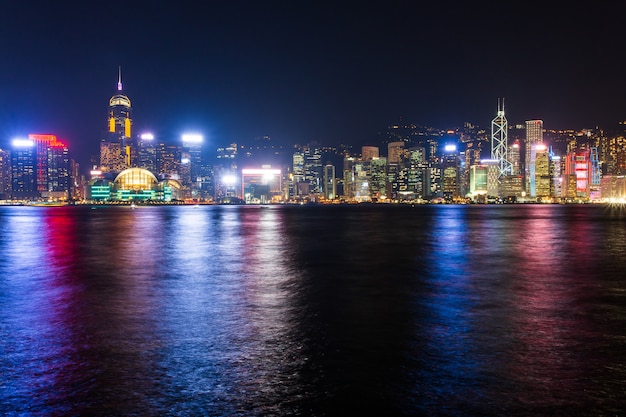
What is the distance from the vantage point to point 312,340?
12.7 m

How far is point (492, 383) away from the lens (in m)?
9.62

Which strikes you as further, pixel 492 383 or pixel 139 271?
pixel 139 271

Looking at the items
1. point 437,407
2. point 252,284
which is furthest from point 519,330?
point 252,284

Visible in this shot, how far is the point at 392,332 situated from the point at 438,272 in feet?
44.7

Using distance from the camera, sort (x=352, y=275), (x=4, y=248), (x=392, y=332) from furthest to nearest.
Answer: (x=4, y=248) < (x=352, y=275) < (x=392, y=332)

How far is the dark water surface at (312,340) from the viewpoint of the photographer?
8.84m

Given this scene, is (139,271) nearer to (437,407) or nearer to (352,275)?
(352,275)

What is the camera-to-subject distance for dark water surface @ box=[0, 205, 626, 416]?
8.84 meters

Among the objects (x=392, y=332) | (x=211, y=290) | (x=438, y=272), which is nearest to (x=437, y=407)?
(x=392, y=332)

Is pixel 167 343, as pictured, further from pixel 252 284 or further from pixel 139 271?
pixel 139 271

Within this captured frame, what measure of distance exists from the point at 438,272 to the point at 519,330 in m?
12.8

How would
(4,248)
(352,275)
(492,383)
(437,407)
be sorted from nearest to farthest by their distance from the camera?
(437,407) → (492,383) → (352,275) → (4,248)

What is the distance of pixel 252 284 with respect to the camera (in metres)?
22.1

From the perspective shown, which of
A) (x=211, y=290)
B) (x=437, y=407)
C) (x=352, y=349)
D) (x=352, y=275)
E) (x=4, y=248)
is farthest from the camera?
(x=4, y=248)
